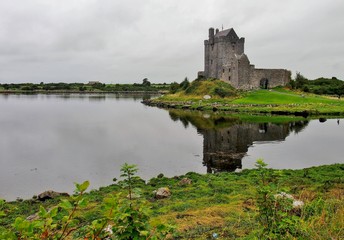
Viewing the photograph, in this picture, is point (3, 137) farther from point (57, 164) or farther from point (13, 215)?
point (13, 215)

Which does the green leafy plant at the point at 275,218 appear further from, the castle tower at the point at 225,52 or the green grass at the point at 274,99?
the castle tower at the point at 225,52

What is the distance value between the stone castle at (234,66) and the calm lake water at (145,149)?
1408 inches

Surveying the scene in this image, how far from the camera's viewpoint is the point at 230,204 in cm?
1189

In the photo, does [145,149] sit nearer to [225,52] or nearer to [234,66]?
[234,66]

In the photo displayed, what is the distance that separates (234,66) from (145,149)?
2123 inches

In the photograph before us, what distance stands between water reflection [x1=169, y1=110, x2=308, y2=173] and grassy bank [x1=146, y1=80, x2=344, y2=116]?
36.6ft

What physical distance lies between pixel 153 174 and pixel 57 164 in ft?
25.3

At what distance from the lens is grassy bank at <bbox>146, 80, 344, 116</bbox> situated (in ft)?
182

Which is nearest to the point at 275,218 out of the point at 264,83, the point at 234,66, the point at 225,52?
the point at 234,66

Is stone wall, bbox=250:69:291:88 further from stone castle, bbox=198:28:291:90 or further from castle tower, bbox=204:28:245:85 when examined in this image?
castle tower, bbox=204:28:245:85

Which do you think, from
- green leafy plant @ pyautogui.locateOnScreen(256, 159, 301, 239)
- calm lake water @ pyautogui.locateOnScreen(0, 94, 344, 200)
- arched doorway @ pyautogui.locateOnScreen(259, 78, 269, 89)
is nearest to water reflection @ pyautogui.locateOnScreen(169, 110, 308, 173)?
calm lake water @ pyautogui.locateOnScreen(0, 94, 344, 200)

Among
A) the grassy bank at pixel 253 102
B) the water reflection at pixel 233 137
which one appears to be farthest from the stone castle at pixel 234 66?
the water reflection at pixel 233 137

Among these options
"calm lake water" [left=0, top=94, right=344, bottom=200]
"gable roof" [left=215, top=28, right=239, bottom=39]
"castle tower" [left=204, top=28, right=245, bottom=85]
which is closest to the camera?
"calm lake water" [left=0, top=94, right=344, bottom=200]

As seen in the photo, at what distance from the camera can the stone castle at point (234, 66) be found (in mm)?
76000
